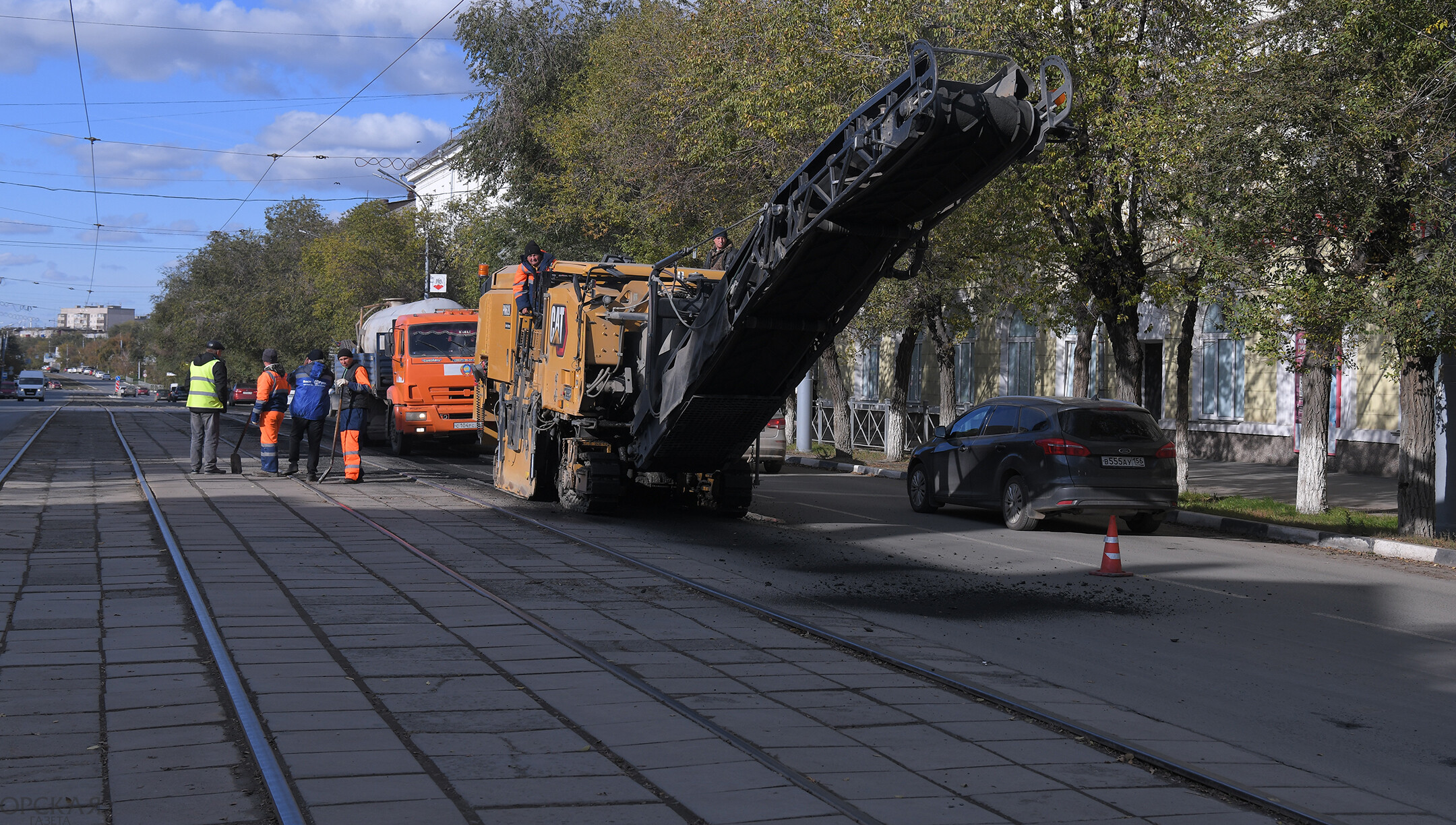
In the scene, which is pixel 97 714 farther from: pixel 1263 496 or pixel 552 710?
pixel 1263 496

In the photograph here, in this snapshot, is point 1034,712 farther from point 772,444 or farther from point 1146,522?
point 772,444

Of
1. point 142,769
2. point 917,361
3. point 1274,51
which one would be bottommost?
point 142,769

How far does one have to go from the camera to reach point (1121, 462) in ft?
44.8

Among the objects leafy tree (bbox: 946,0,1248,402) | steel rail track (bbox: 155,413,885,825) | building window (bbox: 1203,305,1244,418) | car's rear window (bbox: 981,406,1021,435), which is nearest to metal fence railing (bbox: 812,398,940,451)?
building window (bbox: 1203,305,1244,418)

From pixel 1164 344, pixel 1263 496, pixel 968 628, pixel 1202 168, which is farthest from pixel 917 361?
pixel 968 628

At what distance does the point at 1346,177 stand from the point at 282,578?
11142mm

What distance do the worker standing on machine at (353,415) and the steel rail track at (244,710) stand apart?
22.7ft

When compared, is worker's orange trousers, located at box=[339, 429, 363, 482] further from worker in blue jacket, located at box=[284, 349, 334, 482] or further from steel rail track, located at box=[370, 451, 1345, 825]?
steel rail track, located at box=[370, 451, 1345, 825]

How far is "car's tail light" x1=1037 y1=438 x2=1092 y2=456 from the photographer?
44.5ft

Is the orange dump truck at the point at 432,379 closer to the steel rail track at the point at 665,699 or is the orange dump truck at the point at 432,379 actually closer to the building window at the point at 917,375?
the steel rail track at the point at 665,699

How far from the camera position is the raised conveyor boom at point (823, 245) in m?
8.73

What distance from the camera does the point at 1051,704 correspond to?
6.14 metres

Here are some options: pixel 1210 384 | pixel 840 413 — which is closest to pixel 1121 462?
pixel 840 413

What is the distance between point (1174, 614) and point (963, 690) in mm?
3340
